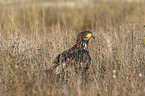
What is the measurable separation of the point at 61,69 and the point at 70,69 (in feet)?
0.54

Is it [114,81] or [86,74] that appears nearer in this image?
[114,81]

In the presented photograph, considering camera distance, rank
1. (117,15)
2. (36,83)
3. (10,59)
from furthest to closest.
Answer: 1. (117,15)
2. (10,59)
3. (36,83)

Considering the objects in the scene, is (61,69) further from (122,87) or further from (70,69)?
(122,87)

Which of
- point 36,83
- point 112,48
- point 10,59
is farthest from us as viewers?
point 112,48

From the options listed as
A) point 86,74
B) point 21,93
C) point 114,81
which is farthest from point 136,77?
point 21,93

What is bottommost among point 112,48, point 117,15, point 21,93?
point 21,93

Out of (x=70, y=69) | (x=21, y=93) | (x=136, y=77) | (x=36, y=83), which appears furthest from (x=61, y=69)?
(x=136, y=77)

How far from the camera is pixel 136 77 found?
3.74 metres

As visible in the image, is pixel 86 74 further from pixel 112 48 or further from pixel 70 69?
pixel 112 48

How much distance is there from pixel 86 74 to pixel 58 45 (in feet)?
4.26

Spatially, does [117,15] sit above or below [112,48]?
above

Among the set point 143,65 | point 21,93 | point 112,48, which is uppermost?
point 112,48

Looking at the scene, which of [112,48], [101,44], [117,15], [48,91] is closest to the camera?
[48,91]

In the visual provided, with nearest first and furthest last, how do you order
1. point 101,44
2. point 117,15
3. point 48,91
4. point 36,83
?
point 48,91 < point 36,83 < point 101,44 < point 117,15
